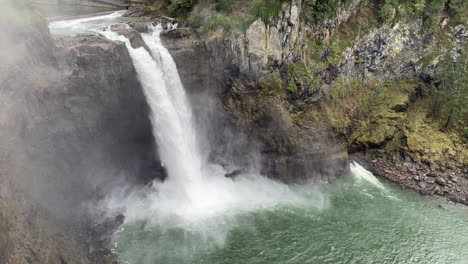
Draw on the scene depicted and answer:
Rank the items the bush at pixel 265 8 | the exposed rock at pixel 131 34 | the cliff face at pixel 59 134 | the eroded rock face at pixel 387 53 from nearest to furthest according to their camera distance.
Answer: the cliff face at pixel 59 134, the exposed rock at pixel 131 34, the bush at pixel 265 8, the eroded rock face at pixel 387 53

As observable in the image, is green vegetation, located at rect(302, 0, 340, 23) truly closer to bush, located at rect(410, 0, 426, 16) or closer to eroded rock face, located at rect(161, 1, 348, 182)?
eroded rock face, located at rect(161, 1, 348, 182)

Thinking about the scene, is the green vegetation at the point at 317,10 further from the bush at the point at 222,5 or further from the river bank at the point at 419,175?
the river bank at the point at 419,175

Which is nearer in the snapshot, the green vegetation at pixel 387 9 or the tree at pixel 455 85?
the tree at pixel 455 85

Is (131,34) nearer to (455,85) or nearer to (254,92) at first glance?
(254,92)

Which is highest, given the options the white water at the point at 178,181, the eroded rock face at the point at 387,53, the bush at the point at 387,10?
the bush at the point at 387,10

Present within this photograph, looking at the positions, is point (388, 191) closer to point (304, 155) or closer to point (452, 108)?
point (304, 155)

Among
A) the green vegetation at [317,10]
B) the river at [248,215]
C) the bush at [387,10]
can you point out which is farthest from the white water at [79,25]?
→ the bush at [387,10]

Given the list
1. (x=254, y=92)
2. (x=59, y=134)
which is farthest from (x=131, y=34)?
(x=254, y=92)

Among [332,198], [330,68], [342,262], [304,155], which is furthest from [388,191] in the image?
[330,68]
